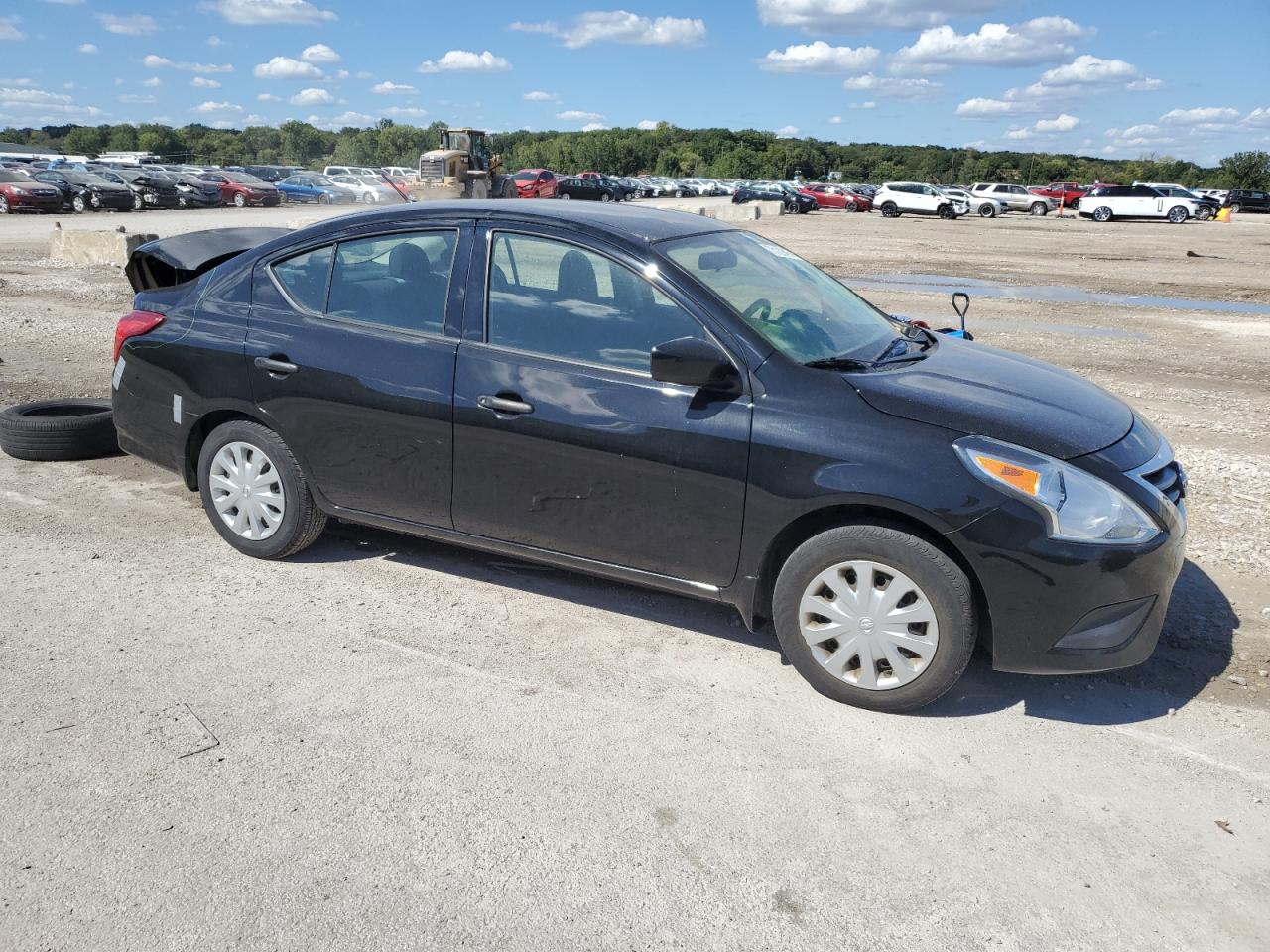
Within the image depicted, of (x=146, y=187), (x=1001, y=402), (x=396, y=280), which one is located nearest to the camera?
(x=1001, y=402)

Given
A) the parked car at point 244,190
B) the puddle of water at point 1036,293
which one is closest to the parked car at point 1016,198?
the parked car at point 244,190

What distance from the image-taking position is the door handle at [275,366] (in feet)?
Result: 15.5

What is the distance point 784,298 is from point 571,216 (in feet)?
3.18

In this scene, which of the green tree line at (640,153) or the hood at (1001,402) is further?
the green tree line at (640,153)

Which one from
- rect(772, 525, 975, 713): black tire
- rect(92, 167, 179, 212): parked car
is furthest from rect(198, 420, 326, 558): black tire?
A: rect(92, 167, 179, 212): parked car

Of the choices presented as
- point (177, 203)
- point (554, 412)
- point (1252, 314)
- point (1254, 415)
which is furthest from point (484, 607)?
point (177, 203)

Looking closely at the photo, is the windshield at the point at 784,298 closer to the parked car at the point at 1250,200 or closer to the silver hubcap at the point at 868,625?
the silver hubcap at the point at 868,625

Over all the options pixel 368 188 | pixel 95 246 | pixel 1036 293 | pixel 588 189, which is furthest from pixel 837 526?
pixel 588 189

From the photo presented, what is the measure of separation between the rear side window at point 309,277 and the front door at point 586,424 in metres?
0.83

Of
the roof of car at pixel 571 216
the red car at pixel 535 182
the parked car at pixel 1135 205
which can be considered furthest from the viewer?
the parked car at pixel 1135 205

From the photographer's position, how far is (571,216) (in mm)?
4422

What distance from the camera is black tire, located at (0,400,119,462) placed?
6.59 m

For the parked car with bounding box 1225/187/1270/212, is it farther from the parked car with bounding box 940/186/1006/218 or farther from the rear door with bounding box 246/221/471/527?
the rear door with bounding box 246/221/471/527

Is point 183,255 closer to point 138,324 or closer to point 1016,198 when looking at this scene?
point 138,324
